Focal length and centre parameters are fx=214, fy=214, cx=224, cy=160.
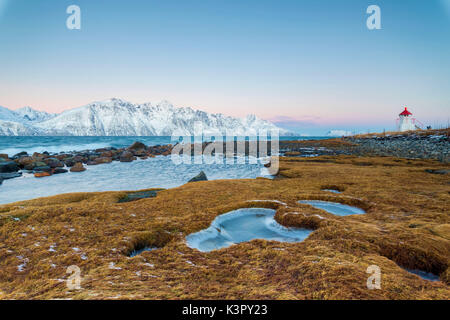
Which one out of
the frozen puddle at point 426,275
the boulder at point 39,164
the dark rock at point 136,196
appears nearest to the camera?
the frozen puddle at point 426,275

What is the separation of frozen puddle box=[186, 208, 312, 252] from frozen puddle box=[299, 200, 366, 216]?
3.13 metres

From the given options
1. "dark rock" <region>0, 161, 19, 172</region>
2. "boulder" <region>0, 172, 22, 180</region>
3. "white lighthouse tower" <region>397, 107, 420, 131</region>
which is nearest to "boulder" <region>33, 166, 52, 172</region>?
"dark rock" <region>0, 161, 19, 172</region>

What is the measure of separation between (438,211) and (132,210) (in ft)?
50.5

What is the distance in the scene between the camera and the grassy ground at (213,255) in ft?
14.9

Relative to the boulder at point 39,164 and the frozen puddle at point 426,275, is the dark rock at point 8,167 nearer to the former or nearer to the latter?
the boulder at point 39,164

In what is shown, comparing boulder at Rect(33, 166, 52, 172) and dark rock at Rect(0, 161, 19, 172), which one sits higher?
dark rock at Rect(0, 161, 19, 172)

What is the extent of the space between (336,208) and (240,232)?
21.2ft

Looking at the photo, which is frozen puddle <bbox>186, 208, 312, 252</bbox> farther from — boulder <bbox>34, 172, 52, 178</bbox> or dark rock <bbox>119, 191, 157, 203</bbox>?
boulder <bbox>34, 172, 52, 178</bbox>

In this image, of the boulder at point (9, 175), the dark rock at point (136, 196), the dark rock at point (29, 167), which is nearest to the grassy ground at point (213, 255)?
the dark rock at point (136, 196)

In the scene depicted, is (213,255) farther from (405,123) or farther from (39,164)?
(405,123)

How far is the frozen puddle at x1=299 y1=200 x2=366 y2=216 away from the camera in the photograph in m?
11.7

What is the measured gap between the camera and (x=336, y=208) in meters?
12.4

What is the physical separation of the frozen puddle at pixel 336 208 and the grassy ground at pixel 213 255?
0.92m

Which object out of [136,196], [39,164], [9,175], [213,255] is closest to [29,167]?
[39,164]
